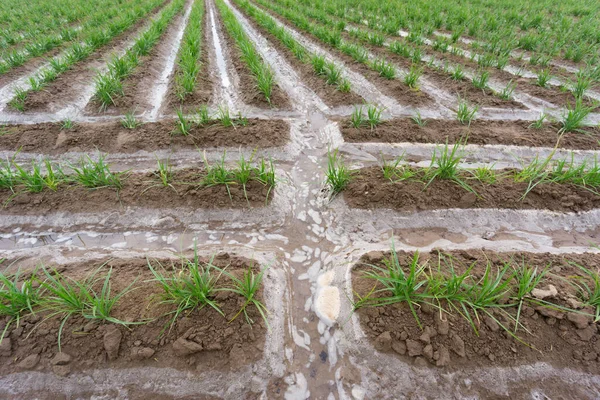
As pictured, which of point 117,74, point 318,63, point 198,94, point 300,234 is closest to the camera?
point 300,234

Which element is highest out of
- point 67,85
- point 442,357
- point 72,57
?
point 72,57

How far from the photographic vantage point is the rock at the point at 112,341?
154 centimetres

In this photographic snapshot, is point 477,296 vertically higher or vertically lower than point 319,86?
lower

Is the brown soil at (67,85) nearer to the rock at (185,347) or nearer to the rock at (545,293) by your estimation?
the rock at (185,347)

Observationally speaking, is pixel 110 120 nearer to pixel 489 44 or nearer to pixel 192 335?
pixel 192 335

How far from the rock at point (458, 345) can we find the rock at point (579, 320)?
0.65 metres

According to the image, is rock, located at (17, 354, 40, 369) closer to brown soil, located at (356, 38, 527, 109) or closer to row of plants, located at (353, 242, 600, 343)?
row of plants, located at (353, 242, 600, 343)

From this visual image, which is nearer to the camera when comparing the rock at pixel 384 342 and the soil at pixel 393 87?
the rock at pixel 384 342

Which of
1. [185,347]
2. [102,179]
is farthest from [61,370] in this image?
[102,179]

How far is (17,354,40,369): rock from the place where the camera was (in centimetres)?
151

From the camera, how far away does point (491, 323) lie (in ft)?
5.32

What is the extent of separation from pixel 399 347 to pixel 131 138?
3.31 m

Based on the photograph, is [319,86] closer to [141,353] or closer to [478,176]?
[478,176]

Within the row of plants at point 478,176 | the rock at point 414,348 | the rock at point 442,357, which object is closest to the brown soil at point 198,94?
the row of plants at point 478,176
